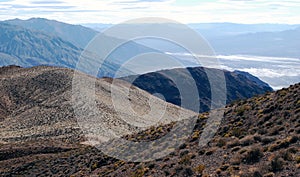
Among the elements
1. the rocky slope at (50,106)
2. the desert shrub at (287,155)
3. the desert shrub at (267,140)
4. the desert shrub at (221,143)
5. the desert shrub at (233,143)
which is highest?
the desert shrub at (287,155)

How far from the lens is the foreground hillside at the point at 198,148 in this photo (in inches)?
837

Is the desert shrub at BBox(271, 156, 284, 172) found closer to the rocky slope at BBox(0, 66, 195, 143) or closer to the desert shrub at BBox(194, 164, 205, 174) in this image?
the desert shrub at BBox(194, 164, 205, 174)

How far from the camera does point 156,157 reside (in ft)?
93.5

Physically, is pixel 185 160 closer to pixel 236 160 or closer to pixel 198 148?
pixel 198 148

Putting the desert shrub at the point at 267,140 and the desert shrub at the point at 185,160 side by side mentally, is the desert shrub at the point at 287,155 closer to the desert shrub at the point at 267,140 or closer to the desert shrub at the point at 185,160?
the desert shrub at the point at 267,140

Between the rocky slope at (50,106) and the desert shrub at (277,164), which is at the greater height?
the desert shrub at (277,164)

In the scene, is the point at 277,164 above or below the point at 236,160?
above

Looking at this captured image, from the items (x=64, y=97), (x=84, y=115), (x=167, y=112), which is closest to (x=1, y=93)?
(x=64, y=97)

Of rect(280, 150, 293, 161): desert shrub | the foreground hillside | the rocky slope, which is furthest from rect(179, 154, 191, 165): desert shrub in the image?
the rocky slope

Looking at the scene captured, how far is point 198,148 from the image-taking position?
1072 inches

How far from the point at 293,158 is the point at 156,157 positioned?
1127 cm

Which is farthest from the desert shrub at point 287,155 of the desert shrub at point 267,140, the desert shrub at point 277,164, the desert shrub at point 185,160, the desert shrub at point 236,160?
the desert shrub at point 185,160

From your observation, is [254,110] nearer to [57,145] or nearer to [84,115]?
[57,145]

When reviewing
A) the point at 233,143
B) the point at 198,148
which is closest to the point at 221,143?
the point at 233,143
